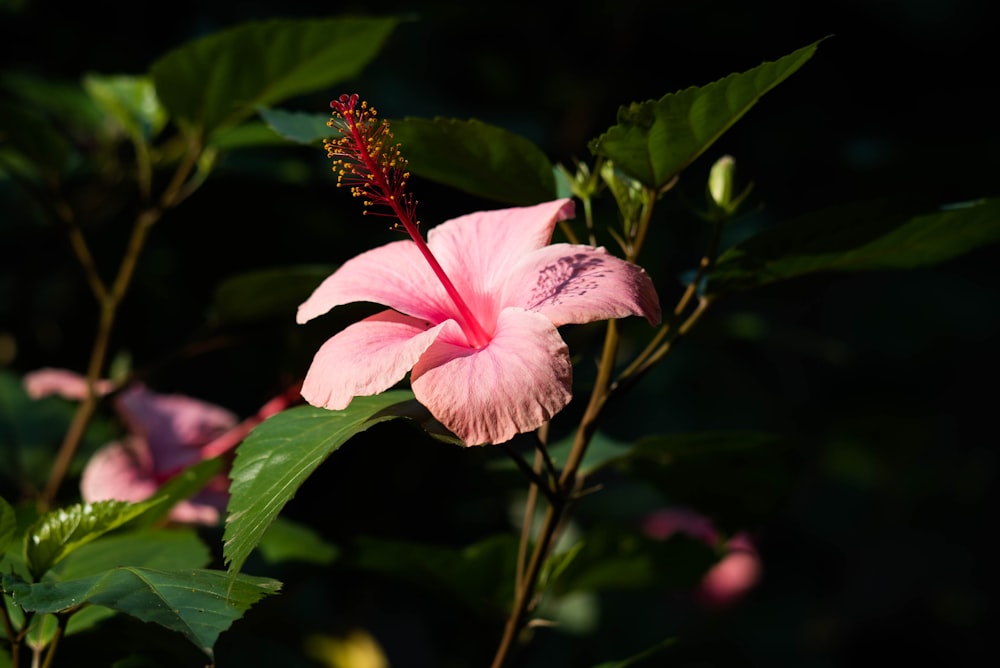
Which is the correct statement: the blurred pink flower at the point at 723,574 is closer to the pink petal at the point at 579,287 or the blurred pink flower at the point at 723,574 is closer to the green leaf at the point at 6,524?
the pink petal at the point at 579,287

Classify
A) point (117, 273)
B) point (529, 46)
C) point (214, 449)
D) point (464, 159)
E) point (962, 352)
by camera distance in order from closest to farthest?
point (464, 159) → point (214, 449) → point (117, 273) → point (529, 46) → point (962, 352)

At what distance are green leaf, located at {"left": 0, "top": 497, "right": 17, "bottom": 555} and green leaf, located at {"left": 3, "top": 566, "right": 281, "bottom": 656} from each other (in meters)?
0.07

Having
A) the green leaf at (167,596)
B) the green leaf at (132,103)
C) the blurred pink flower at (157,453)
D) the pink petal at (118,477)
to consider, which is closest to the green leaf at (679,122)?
the green leaf at (167,596)

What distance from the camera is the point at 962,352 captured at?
101 inches

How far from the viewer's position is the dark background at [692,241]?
195 cm

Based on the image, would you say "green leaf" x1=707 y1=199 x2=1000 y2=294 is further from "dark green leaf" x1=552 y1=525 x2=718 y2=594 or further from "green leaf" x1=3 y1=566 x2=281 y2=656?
"green leaf" x1=3 y1=566 x2=281 y2=656

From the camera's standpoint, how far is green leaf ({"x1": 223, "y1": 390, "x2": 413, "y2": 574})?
711mm

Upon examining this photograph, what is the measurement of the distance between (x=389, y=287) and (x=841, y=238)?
0.43m

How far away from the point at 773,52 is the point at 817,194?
1.06 ft

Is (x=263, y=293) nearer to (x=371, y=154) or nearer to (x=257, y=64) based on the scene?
(x=257, y=64)

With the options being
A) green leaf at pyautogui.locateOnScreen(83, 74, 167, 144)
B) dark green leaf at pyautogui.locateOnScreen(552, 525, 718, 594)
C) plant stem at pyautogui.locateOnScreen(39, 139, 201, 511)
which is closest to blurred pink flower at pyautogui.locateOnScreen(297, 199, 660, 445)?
dark green leaf at pyautogui.locateOnScreen(552, 525, 718, 594)

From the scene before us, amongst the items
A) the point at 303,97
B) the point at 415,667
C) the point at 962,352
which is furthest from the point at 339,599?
the point at 962,352

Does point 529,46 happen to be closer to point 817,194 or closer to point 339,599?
point 817,194

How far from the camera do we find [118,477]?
4.40 feet
